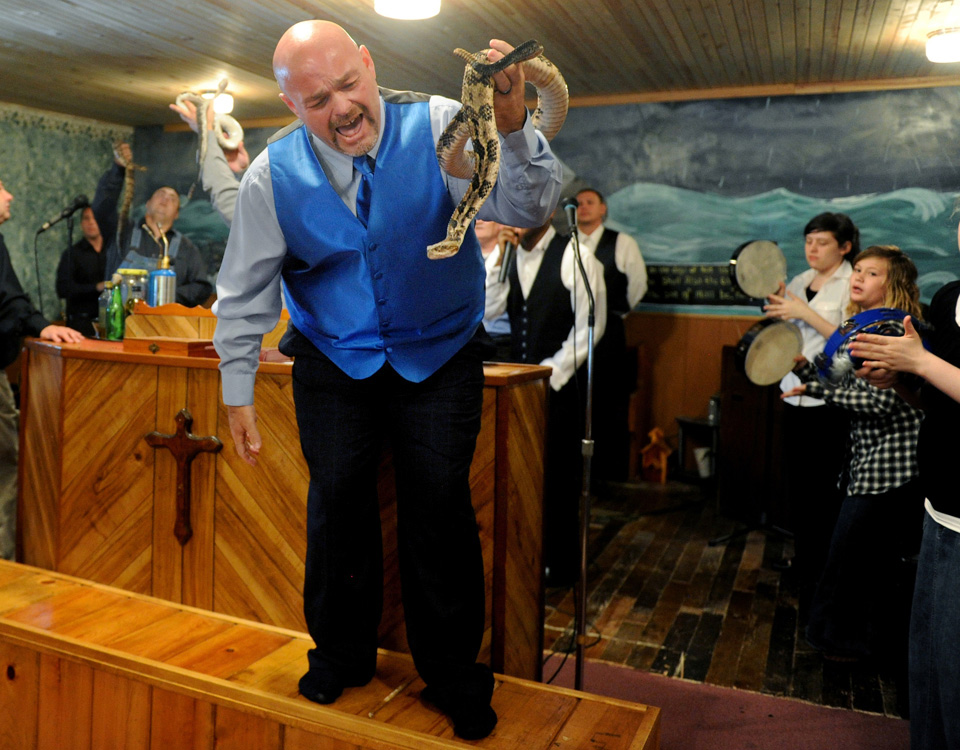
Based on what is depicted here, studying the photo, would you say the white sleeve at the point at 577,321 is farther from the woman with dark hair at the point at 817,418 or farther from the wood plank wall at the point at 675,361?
the wood plank wall at the point at 675,361

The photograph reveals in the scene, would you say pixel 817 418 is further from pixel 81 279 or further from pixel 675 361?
pixel 81 279

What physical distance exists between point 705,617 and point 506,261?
176 centimetres

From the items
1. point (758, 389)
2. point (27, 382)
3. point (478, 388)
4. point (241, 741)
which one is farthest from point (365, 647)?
point (758, 389)

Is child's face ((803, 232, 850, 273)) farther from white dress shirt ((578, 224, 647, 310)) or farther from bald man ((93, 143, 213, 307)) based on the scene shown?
bald man ((93, 143, 213, 307))

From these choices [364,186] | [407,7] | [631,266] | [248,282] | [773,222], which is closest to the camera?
[364,186]

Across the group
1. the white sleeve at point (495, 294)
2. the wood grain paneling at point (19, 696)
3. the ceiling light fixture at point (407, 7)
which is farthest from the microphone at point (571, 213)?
the ceiling light fixture at point (407, 7)

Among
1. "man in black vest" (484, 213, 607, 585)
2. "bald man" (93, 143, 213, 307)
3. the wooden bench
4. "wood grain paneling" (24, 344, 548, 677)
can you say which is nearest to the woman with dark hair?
"man in black vest" (484, 213, 607, 585)

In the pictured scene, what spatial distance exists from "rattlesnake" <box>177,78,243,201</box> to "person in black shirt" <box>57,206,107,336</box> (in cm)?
323

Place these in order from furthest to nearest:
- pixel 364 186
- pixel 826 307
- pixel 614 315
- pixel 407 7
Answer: pixel 614 315
pixel 407 7
pixel 826 307
pixel 364 186

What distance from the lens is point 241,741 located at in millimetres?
1930

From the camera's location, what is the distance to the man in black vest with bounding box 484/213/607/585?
11.8 ft

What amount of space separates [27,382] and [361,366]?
1.82 meters

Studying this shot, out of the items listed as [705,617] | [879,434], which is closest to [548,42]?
[879,434]

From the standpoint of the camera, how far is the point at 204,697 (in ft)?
6.47
